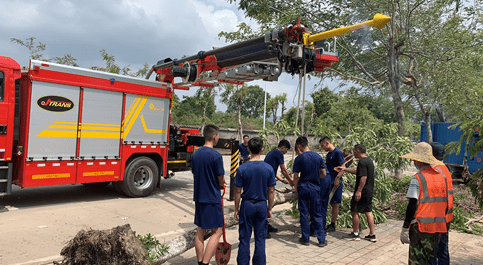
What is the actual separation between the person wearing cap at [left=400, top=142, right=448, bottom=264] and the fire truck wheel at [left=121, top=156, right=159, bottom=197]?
729cm

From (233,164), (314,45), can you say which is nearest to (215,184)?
(314,45)

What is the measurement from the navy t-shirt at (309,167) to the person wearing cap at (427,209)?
2.19m

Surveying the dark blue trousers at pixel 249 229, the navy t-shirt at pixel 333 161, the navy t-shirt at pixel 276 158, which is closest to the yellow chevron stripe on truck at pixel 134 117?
the navy t-shirt at pixel 276 158

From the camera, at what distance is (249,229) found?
4820mm

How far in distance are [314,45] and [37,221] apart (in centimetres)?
616

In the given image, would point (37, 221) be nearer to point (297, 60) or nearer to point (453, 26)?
point (297, 60)

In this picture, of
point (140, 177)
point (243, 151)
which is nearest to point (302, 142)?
point (243, 151)

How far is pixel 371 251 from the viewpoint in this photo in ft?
19.9

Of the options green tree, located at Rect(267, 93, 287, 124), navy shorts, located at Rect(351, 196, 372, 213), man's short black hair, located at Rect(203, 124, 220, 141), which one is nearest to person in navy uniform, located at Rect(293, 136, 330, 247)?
navy shorts, located at Rect(351, 196, 372, 213)

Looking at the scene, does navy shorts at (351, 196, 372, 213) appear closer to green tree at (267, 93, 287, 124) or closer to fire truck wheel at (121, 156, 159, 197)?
fire truck wheel at (121, 156, 159, 197)

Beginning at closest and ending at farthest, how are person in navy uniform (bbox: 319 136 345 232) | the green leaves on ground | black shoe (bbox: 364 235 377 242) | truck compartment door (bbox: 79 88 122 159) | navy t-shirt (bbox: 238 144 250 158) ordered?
the green leaves on ground → black shoe (bbox: 364 235 377 242) → person in navy uniform (bbox: 319 136 345 232) → truck compartment door (bbox: 79 88 122 159) → navy t-shirt (bbox: 238 144 250 158)

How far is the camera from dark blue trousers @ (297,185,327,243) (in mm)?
6250

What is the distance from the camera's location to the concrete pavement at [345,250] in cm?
552

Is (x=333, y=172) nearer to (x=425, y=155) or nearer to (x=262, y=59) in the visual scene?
(x=262, y=59)
